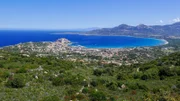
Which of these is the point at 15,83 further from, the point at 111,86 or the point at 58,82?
the point at 111,86

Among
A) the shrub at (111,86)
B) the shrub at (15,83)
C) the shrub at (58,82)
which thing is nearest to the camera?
the shrub at (15,83)

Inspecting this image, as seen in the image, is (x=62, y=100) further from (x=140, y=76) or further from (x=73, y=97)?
(x=140, y=76)

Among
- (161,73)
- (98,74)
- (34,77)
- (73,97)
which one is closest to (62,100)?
(73,97)

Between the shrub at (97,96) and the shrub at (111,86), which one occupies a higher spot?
the shrub at (97,96)

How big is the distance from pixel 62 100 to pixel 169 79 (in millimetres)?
13067

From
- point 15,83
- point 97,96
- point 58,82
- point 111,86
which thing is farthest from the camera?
point 111,86

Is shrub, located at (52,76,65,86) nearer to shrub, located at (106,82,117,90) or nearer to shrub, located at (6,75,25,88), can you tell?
shrub, located at (6,75,25,88)

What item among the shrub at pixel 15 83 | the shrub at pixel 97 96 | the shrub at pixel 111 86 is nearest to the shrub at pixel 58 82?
the shrub at pixel 15 83

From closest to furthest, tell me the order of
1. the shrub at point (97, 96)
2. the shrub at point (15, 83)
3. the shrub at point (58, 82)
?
the shrub at point (97, 96), the shrub at point (15, 83), the shrub at point (58, 82)

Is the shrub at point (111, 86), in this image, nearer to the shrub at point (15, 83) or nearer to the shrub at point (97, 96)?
the shrub at point (97, 96)

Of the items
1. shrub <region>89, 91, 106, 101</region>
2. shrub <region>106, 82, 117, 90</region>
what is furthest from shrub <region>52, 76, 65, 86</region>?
shrub <region>106, 82, 117, 90</region>

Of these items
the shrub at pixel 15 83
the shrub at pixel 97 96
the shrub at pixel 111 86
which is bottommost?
the shrub at pixel 111 86

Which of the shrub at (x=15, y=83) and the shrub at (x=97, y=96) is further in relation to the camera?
the shrub at (x=15, y=83)

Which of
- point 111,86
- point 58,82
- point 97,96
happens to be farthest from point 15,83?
point 111,86
